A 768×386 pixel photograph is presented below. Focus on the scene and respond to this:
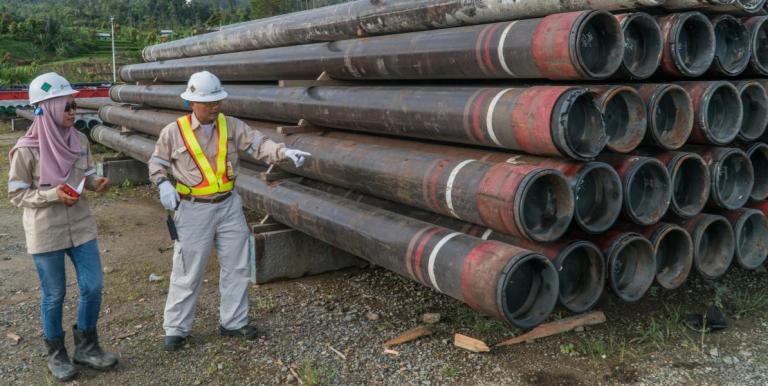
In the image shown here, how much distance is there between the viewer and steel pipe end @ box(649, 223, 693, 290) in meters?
4.24

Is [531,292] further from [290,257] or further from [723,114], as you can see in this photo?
[290,257]

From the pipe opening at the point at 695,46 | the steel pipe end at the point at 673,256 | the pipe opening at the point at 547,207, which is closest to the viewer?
the pipe opening at the point at 547,207

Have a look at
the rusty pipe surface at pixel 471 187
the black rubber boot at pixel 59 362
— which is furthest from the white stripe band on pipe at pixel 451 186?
the black rubber boot at pixel 59 362

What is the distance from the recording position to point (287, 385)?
403 cm

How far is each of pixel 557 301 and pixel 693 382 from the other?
3.22ft

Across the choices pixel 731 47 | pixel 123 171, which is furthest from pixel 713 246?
pixel 123 171

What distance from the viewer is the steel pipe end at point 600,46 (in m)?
3.49

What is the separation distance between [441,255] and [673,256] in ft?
5.91

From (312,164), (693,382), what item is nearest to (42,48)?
(312,164)

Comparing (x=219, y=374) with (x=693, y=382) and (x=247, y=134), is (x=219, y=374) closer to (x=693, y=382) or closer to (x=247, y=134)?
(x=247, y=134)

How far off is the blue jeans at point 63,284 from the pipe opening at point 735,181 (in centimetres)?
445

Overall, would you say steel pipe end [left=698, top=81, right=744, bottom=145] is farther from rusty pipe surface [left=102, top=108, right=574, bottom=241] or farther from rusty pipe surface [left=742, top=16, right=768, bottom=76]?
rusty pipe surface [left=102, top=108, right=574, bottom=241]

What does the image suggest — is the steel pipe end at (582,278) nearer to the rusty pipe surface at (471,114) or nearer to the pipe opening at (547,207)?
the pipe opening at (547,207)

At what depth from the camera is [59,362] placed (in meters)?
4.25
